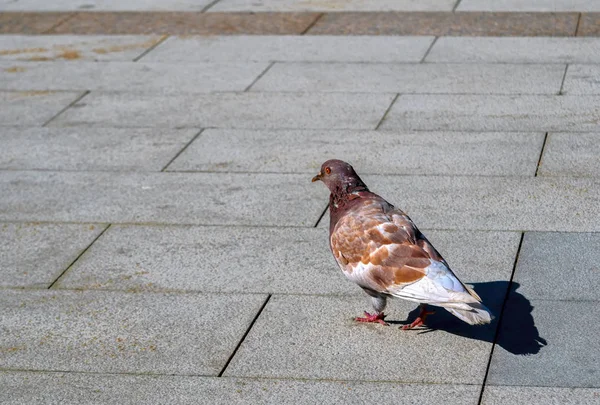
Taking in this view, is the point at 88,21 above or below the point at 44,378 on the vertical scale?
below

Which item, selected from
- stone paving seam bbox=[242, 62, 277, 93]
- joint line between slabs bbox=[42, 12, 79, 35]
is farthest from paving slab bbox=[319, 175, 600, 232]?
joint line between slabs bbox=[42, 12, 79, 35]

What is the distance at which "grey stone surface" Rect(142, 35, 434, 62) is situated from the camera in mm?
11102

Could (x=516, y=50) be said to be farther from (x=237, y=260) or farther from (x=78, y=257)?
(x=78, y=257)

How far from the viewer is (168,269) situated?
651 cm

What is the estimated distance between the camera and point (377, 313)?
562 cm

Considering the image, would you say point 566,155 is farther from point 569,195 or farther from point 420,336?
point 420,336

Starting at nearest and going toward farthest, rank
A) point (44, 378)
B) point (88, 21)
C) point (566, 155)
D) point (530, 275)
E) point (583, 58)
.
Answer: point (44, 378) < point (530, 275) < point (566, 155) < point (583, 58) < point (88, 21)

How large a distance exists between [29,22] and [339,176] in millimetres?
8837

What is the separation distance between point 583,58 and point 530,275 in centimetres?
501

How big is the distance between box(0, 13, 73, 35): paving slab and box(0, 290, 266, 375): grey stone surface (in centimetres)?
742

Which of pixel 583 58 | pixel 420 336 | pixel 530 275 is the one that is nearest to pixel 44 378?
pixel 420 336

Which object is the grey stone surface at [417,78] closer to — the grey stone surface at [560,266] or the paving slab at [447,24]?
the paving slab at [447,24]

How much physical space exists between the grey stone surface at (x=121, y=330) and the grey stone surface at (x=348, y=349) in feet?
0.59
